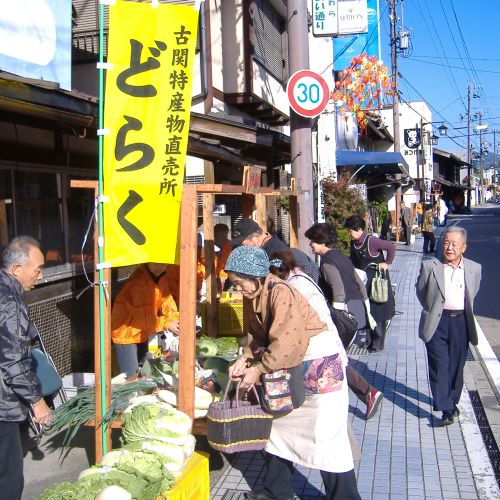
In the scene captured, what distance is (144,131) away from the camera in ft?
13.6

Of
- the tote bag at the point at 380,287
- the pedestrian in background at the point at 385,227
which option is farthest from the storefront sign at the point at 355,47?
the tote bag at the point at 380,287

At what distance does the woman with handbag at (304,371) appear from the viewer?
12.1 feet

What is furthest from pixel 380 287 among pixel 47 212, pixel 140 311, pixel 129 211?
pixel 129 211

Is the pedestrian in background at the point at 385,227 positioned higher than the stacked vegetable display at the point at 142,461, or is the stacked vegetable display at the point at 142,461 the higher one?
the pedestrian in background at the point at 385,227

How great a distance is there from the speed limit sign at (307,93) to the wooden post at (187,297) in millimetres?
4613

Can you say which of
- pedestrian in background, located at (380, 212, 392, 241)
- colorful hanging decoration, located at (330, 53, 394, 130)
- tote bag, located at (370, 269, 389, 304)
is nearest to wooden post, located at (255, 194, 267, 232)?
tote bag, located at (370, 269, 389, 304)

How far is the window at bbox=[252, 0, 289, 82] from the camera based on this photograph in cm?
1221

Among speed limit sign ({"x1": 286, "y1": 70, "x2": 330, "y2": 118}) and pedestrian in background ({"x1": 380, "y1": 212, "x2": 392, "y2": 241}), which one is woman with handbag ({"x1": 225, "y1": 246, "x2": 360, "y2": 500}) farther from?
pedestrian in background ({"x1": 380, "y1": 212, "x2": 392, "y2": 241})

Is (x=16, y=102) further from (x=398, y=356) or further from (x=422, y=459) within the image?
(x=398, y=356)

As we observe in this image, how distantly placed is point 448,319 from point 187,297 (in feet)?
9.34

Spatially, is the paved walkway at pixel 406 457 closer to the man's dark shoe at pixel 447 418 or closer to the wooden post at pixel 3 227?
the man's dark shoe at pixel 447 418

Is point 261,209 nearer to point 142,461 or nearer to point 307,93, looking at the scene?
point 307,93

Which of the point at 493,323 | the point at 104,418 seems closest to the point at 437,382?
the point at 104,418

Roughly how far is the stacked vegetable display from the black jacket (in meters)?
0.51
